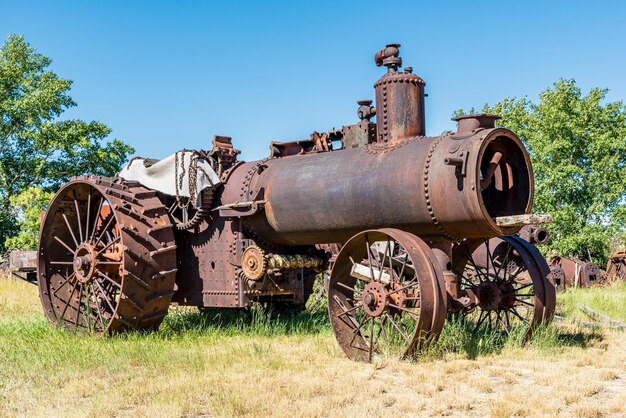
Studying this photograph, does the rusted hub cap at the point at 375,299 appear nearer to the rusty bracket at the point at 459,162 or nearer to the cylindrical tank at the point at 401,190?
the cylindrical tank at the point at 401,190

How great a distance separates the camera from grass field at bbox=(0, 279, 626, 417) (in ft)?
17.8

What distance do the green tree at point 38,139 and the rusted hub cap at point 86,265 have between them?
21.0 metres

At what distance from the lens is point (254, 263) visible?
28.9 feet

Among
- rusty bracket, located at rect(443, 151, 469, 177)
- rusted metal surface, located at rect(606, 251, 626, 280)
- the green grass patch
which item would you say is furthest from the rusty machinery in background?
rusted metal surface, located at rect(606, 251, 626, 280)

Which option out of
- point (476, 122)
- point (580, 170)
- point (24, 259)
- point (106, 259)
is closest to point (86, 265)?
point (106, 259)

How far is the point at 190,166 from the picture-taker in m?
9.45

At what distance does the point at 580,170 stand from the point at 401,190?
20625mm

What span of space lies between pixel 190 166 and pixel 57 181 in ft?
73.2

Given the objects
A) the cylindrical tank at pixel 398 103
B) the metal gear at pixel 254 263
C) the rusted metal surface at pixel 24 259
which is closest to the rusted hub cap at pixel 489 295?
the cylindrical tank at pixel 398 103

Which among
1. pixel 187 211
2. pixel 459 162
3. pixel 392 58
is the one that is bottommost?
pixel 187 211

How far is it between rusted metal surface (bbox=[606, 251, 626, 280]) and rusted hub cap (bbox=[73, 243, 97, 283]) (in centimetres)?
1569

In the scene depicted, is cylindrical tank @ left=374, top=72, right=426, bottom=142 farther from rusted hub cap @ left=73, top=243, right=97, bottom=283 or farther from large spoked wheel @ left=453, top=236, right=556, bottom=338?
rusted hub cap @ left=73, top=243, right=97, bottom=283

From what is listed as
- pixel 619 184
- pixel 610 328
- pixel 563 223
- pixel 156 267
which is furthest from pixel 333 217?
pixel 619 184

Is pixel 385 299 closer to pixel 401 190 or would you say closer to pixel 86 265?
pixel 401 190
